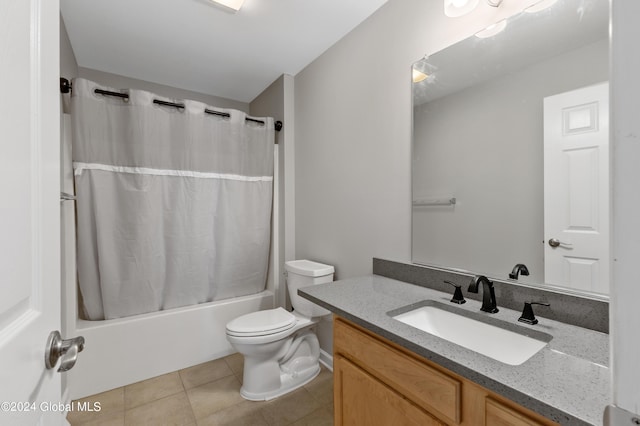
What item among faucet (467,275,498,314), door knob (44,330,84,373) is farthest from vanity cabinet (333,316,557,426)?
door knob (44,330,84,373)

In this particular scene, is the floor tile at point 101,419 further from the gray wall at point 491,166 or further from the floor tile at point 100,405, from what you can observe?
the gray wall at point 491,166

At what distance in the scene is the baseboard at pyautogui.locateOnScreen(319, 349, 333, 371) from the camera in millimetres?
2117

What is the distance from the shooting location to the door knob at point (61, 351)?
1.96 ft

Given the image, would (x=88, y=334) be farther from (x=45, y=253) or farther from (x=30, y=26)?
(x=30, y=26)

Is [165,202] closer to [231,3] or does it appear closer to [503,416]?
[231,3]

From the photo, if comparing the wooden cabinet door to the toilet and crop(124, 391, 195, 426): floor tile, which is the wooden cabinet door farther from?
crop(124, 391, 195, 426): floor tile

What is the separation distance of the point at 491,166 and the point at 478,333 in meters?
0.71

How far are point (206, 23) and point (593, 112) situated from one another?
83.5 inches

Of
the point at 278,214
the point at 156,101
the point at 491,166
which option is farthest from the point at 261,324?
the point at 156,101

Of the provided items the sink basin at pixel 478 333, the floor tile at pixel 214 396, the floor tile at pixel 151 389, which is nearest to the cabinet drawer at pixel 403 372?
the sink basin at pixel 478 333

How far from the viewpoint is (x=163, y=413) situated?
1.66 m

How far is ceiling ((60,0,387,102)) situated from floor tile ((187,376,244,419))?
2.42 metres

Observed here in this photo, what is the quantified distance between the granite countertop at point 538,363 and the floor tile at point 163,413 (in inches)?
46.5

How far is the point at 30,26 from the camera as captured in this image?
0.54 meters
